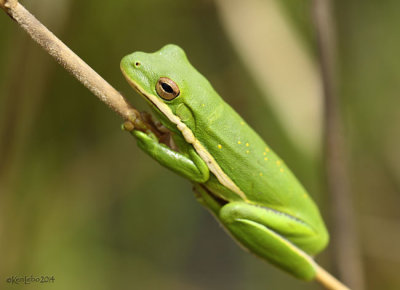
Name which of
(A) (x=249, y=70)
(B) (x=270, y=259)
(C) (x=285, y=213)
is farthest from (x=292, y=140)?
(B) (x=270, y=259)

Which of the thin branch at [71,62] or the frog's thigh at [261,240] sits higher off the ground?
the thin branch at [71,62]

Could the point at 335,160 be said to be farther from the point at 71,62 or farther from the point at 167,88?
the point at 71,62

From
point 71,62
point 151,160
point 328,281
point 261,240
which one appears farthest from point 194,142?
point 151,160

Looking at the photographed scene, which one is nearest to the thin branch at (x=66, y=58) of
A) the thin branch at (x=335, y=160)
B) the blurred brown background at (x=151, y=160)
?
Result: the blurred brown background at (x=151, y=160)

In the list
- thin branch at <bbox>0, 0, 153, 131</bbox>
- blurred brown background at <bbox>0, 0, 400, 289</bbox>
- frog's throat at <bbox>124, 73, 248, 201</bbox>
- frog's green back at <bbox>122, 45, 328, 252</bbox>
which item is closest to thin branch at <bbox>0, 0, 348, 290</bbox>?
thin branch at <bbox>0, 0, 153, 131</bbox>

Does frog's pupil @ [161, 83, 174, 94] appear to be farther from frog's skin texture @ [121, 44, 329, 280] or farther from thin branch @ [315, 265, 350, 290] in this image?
thin branch @ [315, 265, 350, 290]

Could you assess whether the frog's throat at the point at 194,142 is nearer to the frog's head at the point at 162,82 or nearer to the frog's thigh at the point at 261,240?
the frog's head at the point at 162,82
